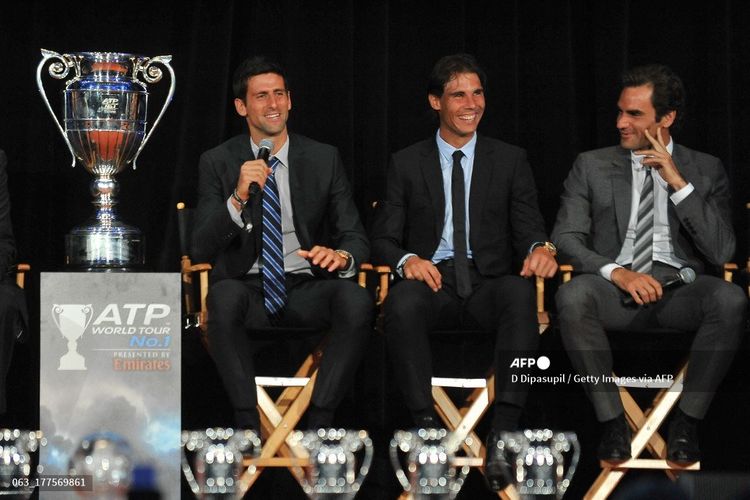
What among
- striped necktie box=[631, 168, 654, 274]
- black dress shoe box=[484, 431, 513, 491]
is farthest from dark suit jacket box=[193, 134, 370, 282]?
striped necktie box=[631, 168, 654, 274]

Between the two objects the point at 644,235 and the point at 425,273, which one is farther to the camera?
the point at 644,235

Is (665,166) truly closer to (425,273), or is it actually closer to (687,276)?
(687,276)

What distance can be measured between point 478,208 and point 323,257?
0.66m

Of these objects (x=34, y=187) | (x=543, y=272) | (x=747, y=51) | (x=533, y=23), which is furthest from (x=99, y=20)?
(x=747, y=51)

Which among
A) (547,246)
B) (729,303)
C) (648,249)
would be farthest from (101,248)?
(729,303)

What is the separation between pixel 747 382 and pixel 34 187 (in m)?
2.92

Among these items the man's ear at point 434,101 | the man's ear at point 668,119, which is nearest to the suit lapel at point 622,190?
the man's ear at point 668,119

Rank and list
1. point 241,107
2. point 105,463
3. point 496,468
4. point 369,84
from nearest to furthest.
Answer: point 105,463
point 496,468
point 241,107
point 369,84

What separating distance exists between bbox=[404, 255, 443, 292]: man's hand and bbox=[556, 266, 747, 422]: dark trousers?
41 cm

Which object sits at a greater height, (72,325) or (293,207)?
(293,207)

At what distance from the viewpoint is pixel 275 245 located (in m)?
4.76

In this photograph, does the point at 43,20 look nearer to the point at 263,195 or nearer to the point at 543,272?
the point at 263,195

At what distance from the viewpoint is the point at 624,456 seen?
4.35 metres

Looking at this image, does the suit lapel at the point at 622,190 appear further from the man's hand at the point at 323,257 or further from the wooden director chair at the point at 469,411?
the man's hand at the point at 323,257
